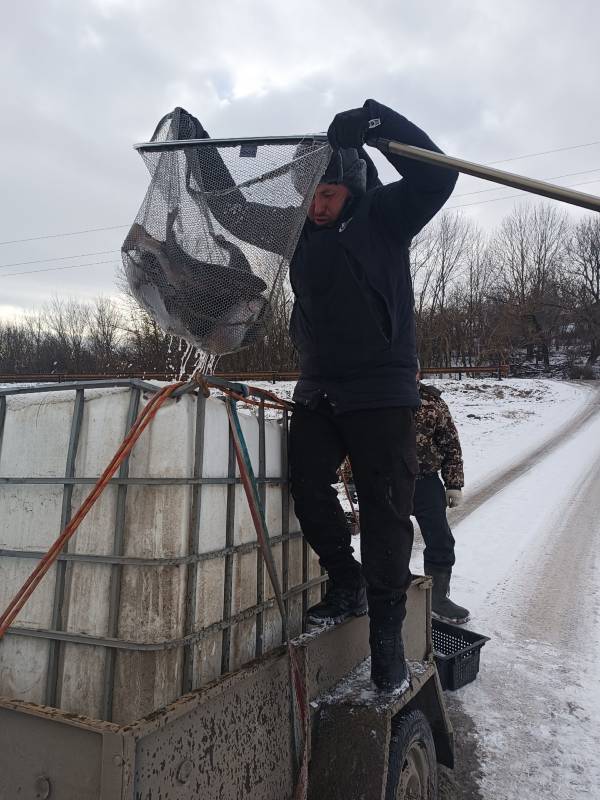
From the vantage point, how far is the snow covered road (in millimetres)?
2738

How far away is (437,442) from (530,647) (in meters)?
1.46

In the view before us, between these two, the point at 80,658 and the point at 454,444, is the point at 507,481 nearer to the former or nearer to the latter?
the point at 454,444

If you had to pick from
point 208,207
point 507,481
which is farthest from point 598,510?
point 208,207

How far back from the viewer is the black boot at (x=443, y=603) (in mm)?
4207

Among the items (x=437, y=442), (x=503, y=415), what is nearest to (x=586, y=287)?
(x=503, y=415)

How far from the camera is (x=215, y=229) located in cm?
200

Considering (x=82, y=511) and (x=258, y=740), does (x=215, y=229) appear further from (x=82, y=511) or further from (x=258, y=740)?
(x=258, y=740)

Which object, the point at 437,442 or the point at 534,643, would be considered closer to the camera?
the point at 534,643

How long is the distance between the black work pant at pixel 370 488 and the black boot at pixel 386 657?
4 cm

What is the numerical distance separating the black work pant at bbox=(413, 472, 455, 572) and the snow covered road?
58 cm

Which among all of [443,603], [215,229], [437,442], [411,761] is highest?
[215,229]

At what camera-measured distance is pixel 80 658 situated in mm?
1547

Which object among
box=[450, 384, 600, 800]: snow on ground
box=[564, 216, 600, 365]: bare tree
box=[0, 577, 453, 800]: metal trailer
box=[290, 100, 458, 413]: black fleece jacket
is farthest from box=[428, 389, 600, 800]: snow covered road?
box=[564, 216, 600, 365]: bare tree

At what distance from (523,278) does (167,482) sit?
41849mm
